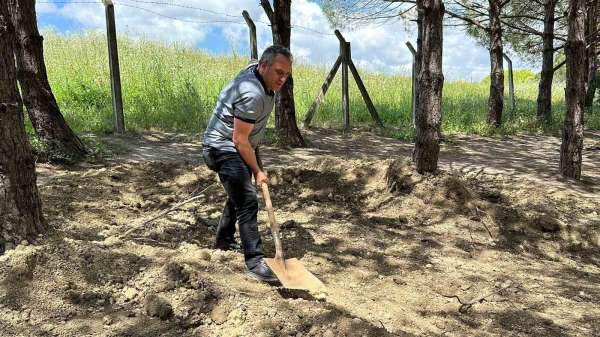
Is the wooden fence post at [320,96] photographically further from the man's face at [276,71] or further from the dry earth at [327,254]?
the man's face at [276,71]

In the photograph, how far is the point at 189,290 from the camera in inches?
112

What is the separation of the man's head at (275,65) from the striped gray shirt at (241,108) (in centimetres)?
6

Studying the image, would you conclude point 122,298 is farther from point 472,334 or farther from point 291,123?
point 291,123

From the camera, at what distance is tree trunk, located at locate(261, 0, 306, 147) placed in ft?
25.1

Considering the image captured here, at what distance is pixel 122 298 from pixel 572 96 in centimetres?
553

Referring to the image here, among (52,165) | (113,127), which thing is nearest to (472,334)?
(52,165)

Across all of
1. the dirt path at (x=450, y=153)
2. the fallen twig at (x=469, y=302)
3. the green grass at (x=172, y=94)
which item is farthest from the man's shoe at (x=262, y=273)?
the green grass at (x=172, y=94)

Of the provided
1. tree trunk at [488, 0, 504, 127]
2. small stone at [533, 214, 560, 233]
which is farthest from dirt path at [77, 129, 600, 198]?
small stone at [533, 214, 560, 233]

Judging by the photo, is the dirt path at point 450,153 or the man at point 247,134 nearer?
the man at point 247,134

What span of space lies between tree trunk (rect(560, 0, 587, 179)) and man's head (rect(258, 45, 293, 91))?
14.2ft

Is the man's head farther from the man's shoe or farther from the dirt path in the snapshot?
the dirt path

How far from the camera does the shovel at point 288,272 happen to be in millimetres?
3100

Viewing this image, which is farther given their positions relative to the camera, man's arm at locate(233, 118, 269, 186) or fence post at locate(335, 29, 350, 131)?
fence post at locate(335, 29, 350, 131)

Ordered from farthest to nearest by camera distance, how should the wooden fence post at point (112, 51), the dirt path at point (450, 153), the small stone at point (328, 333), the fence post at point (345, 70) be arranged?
the fence post at point (345, 70)
the wooden fence post at point (112, 51)
the dirt path at point (450, 153)
the small stone at point (328, 333)
